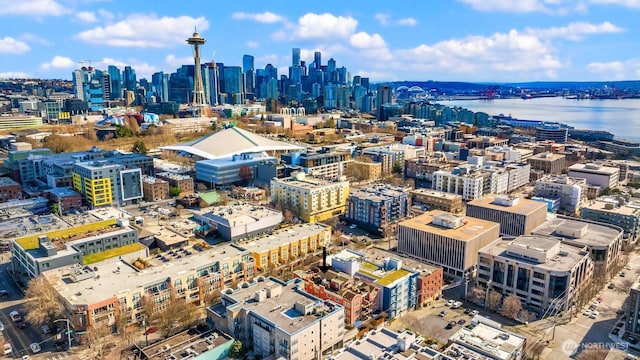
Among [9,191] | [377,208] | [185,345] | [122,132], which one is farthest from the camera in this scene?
[122,132]

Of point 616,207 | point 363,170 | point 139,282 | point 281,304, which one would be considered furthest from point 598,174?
point 139,282

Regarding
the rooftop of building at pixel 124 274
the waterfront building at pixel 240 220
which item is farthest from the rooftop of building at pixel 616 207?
the rooftop of building at pixel 124 274

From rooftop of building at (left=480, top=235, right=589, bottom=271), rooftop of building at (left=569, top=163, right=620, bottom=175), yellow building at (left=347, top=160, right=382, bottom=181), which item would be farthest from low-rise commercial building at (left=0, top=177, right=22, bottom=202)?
rooftop of building at (left=569, top=163, right=620, bottom=175)

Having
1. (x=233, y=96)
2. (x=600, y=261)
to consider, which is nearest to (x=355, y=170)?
(x=600, y=261)

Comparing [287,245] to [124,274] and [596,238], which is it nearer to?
[124,274]

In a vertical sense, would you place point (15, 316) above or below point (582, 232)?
below

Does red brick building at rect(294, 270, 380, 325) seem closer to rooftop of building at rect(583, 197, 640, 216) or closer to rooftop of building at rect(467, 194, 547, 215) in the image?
rooftop of building at rect(467, 194, 547, 215)
